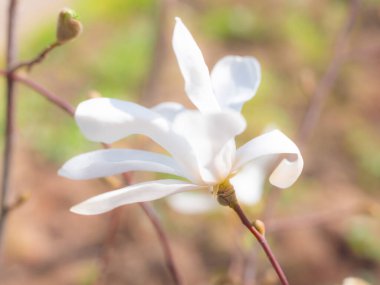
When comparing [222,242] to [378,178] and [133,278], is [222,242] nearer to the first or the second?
[133,278]

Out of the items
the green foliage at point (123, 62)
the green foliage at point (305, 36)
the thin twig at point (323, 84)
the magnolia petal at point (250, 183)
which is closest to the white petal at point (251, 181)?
the magnolia petal at point (250, 183)

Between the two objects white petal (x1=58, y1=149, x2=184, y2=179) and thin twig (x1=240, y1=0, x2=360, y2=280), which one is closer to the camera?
white petal (x1=58, y1=149, x2=184, y2=179)

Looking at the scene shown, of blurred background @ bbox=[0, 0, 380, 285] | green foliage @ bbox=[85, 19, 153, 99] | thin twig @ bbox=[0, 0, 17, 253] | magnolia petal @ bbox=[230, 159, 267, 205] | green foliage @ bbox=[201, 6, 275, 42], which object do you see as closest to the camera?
thin twig @ bbox=[0, 0, 17, 253]

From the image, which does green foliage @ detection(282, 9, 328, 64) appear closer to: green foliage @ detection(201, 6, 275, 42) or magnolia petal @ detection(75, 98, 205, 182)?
green foliage @ detection(201, 6, 275, 42)

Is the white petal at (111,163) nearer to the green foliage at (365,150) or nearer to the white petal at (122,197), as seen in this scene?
the white petal at (122,197)

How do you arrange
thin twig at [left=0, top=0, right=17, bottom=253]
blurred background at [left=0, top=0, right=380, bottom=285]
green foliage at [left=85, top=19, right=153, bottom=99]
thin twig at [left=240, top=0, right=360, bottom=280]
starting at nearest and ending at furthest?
thin twig at [left=0, top=0, right=17, bottom=253] → thin twig at [left=240, top=0, right=360, bottom=280] → blurred background at [left=0, top=0, right=380, bottom=285] → green foliage at [left=85, top=19, right=153, bottom=99]

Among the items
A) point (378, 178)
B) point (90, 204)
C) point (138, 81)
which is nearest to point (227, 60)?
point (90, 204)

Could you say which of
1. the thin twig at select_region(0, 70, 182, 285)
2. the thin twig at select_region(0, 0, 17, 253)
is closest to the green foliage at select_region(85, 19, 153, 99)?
the thin twig at select_region(0, 0, 17, 253)
